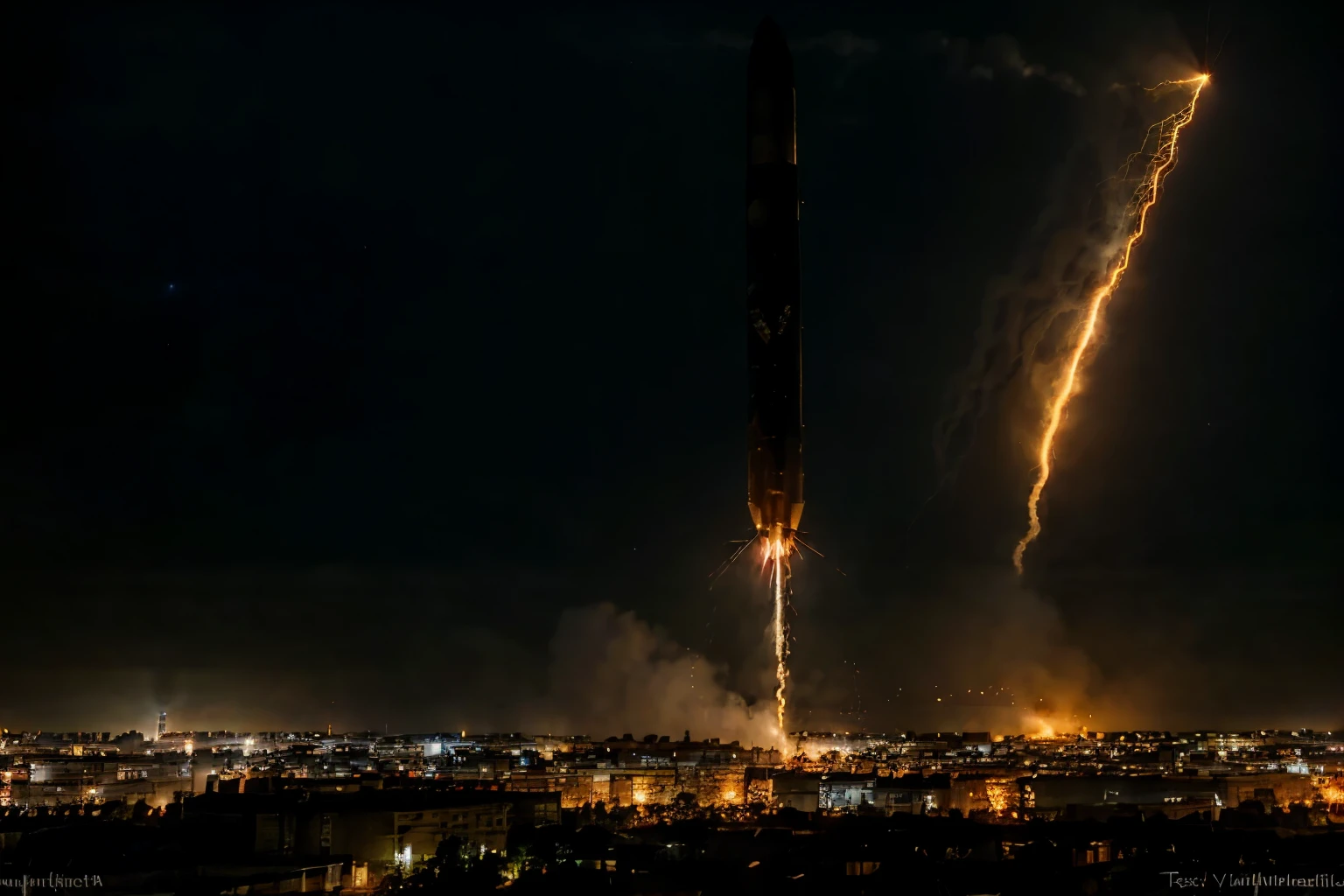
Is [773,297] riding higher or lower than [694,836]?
higher

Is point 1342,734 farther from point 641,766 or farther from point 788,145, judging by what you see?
point 788,145

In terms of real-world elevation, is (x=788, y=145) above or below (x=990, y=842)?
above

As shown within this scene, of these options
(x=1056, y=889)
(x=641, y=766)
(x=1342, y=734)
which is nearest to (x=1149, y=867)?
(x=1056, y=889)

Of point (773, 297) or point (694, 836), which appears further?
point (694, 836)

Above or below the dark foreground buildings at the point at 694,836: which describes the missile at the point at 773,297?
above

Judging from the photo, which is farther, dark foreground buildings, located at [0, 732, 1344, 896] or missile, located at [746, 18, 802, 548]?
dark foreground buildings, located at [0, 732, 1344, 896]

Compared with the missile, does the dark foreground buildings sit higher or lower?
lower

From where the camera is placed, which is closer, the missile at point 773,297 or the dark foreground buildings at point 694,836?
the missile at point 773,297

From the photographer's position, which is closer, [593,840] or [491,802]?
[593,840]
